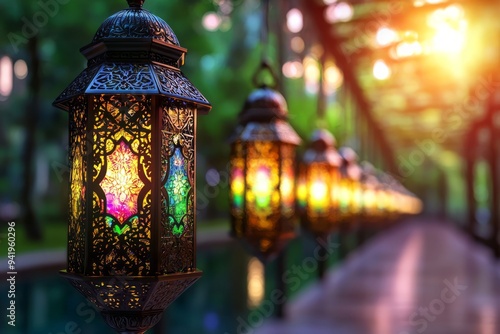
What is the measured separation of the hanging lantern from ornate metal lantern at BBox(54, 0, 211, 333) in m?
5.33

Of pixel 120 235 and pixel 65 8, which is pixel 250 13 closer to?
pixel 65 8

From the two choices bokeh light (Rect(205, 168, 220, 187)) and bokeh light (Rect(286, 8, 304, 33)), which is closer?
bokeh light (Rect(286, 8, 304, 33))

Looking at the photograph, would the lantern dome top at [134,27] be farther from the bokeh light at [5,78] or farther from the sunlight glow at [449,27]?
the bokeh light at [5,78]

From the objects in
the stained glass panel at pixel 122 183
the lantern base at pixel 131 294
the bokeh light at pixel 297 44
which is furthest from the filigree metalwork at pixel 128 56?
the bokeh light at pixel 297 44

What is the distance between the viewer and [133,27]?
8.28 feet

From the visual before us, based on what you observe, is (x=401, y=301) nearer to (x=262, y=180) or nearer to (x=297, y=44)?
(x=297, y=44)

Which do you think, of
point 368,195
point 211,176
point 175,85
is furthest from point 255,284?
point 211,176

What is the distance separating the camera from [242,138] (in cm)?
496

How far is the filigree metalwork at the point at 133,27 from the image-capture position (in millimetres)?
2506

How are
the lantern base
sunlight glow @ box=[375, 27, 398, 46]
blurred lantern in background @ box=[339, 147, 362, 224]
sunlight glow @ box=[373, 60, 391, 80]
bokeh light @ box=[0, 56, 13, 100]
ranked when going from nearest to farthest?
the lantern base
blurred lantern in background @ box=[339, 147, 362, 224]
sunlight glow @ box=[375, 27, 398, 46]
sunlight glow @ box=[373, 60, 391, 80]
bokeh light @ box=[0, 56, 13, 100]

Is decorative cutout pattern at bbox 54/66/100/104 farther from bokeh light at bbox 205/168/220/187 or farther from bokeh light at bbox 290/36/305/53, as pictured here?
bokeh light at bbox 205/168/220/187

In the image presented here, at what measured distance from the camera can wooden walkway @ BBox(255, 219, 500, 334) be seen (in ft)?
25.7

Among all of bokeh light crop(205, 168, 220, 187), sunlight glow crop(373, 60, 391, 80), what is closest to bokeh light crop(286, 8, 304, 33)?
sunlight glow crop(373, 60, 391, 80)

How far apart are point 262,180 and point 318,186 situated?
10.2 feet
